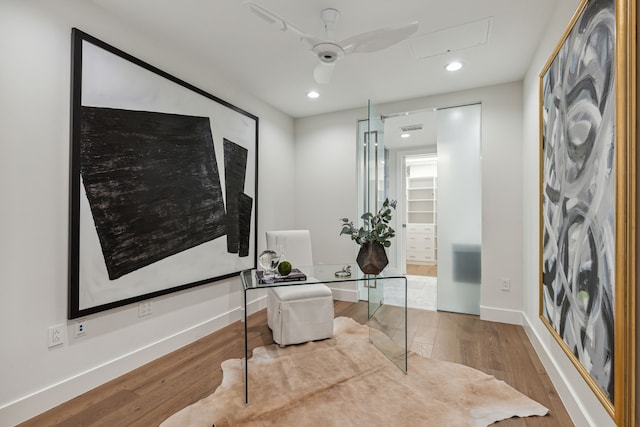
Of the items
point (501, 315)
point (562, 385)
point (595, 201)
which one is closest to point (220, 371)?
point (562, 385)

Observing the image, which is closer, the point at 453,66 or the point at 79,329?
the point at 79,329

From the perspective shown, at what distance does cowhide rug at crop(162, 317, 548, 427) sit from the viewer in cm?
169

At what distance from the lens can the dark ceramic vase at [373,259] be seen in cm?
240

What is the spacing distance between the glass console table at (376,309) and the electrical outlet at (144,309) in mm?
757

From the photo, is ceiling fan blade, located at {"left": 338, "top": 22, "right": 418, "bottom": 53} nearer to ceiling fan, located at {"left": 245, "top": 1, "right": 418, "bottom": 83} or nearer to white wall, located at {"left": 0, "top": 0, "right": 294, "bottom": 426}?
ceiling fan, located at {"left": 245, "top": 1, "right": 418, "bottom": 83}

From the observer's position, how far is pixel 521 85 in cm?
327

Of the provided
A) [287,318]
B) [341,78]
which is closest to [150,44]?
[341,78]

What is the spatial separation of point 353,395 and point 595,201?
1.66 m

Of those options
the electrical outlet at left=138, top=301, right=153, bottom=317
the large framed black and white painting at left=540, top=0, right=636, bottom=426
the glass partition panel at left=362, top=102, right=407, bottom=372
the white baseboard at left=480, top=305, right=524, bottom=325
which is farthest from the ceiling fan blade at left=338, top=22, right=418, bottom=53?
the white baseboard at left=480, top=305, right=524, bottom=325

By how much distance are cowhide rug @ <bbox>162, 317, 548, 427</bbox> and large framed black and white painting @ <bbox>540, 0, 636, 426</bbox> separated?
1.89 feet

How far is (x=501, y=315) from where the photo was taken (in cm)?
331

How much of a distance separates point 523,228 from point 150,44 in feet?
12.6

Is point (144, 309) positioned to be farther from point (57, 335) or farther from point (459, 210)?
point (459, 210)

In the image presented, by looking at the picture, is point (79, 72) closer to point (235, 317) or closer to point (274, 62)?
point (274, 62)
